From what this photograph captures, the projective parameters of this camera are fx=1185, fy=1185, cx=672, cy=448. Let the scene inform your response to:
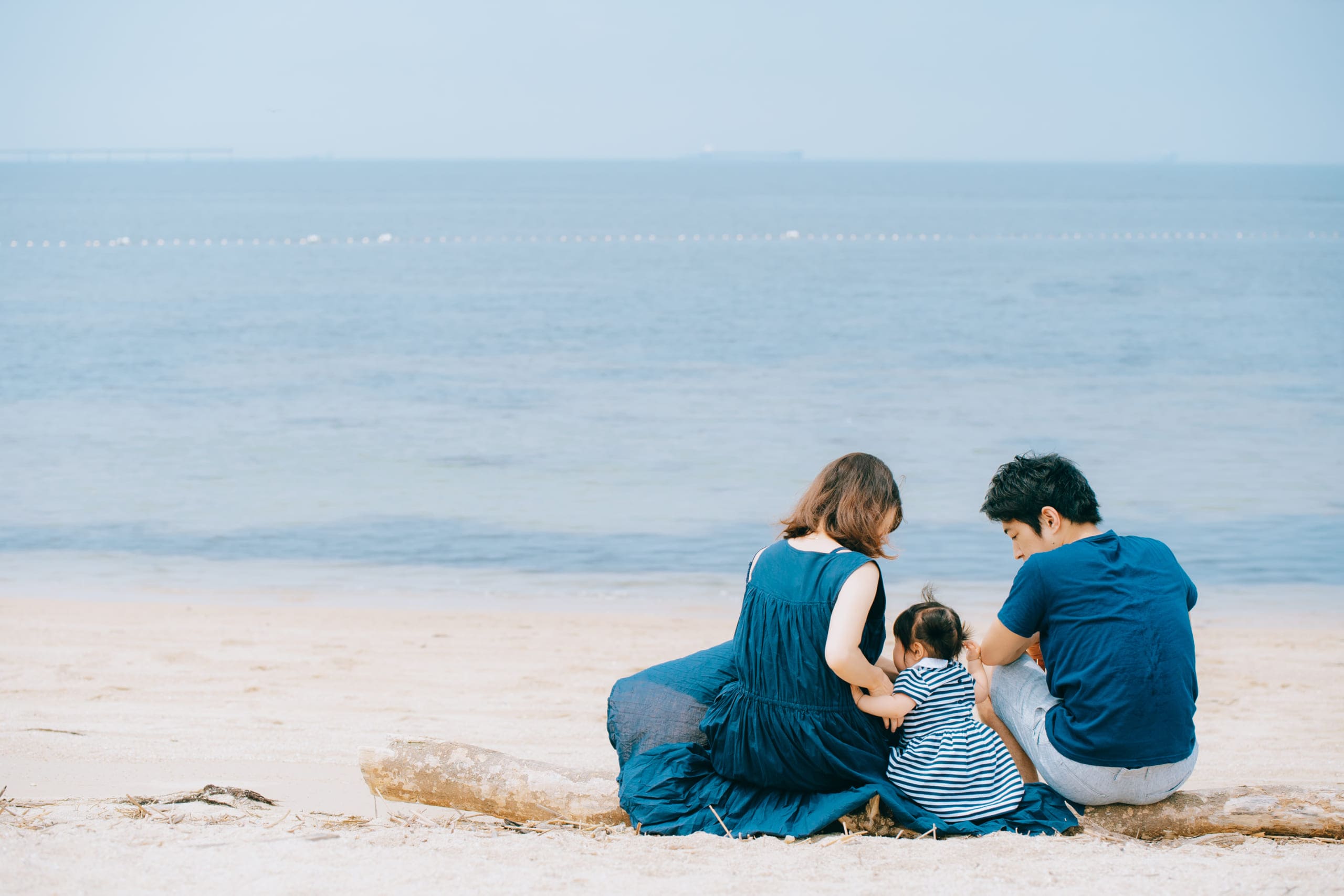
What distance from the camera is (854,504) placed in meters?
3.10

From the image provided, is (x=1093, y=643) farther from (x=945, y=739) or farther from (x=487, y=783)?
(x=487, y=783)

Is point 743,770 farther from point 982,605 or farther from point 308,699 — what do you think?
point 982,605

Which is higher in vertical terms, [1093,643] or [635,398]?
[1093,643]

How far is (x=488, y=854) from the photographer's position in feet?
9.55

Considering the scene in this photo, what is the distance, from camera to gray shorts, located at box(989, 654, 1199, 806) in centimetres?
312

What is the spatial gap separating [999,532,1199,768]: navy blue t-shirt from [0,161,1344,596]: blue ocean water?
4662 mm

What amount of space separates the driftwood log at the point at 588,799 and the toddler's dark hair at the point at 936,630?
1.47 feet

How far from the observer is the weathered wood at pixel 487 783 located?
3361 millimetres

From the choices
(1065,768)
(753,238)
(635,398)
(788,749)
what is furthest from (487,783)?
(753,238)

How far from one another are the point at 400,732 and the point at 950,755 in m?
2.94

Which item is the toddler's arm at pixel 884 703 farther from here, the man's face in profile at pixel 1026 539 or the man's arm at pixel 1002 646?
the man's face in profile at pixel 1026 539

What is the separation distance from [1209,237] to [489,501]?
61279mm

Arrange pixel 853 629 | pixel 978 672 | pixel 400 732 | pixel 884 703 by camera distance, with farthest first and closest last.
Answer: pixel 400 732 < pixel 978 672 < pixel 884 703 < pixel 853 629

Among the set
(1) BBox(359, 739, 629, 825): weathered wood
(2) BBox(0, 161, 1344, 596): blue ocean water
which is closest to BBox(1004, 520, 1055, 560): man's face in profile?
(1) BBox(359, 739, 629, 825): weathered wood
